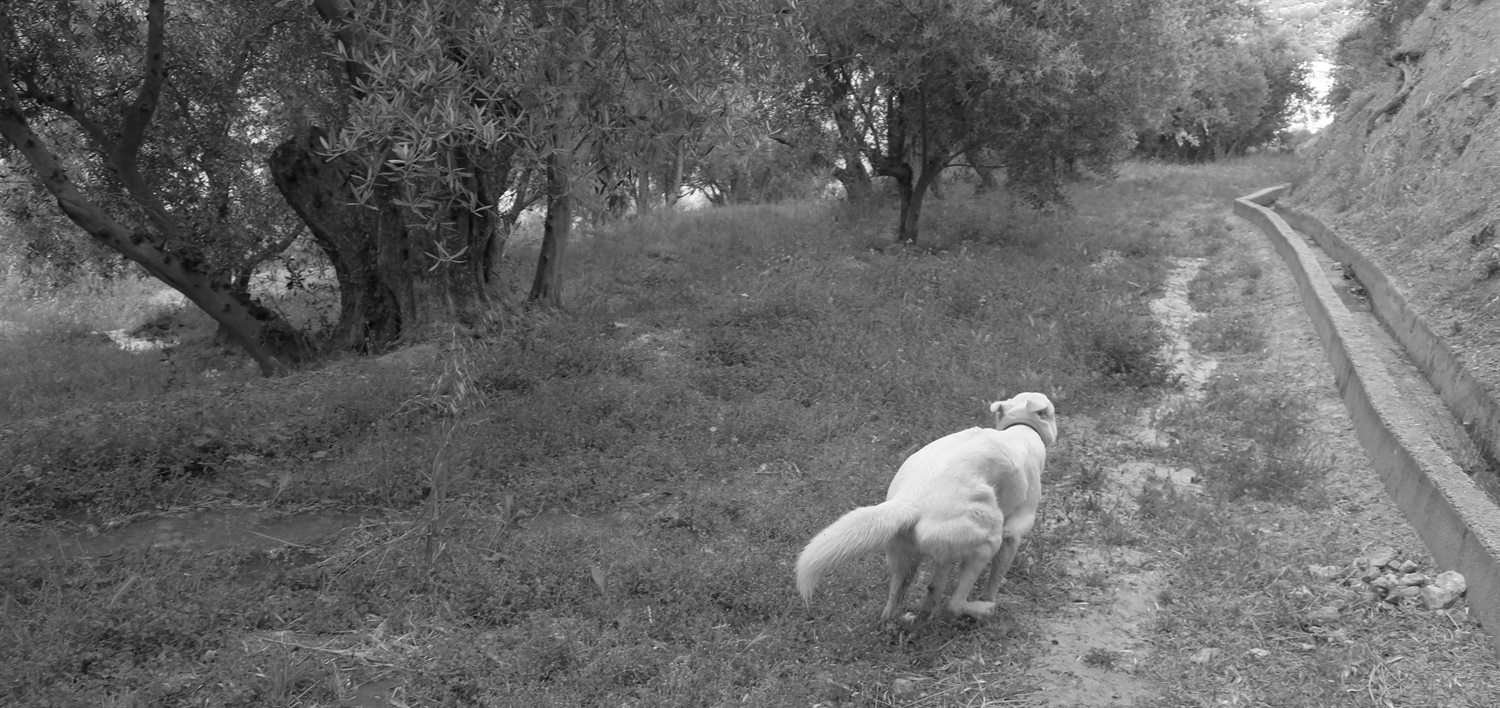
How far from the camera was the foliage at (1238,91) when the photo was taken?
28594 mm

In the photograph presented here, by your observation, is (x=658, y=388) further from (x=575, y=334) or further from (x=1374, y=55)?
(x=1374, y=55)

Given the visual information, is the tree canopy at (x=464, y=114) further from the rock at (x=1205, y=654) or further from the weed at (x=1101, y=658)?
the rock at (x=1205, y=654)

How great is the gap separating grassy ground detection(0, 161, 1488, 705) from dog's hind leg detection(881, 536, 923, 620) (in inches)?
6.0

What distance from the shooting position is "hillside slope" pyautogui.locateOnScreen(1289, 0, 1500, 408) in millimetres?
8547

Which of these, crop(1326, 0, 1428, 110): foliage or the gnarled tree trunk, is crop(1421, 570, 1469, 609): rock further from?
crop(1326, 0, 1428, 110): foliage

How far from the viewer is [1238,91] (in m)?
32.6

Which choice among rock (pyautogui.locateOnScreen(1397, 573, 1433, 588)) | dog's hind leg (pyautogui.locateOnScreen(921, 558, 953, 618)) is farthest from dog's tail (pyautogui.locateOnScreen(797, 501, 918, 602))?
rock (pyautogui.locateOnScreen(1397, 573, 1433, 588))

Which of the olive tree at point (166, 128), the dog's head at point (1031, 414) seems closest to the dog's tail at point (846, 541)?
the dog's head at point (1031, 414)

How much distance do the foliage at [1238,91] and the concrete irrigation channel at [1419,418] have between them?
17780mm

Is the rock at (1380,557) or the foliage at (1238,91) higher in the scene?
the foliage at (1238,91)

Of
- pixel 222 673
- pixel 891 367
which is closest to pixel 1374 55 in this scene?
pixel 891 367

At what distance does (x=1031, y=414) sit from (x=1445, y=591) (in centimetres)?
213

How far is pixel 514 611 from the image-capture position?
5355 mm

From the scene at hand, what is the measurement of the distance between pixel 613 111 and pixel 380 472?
9.72ft
